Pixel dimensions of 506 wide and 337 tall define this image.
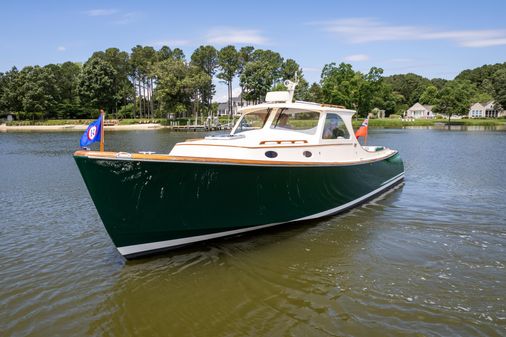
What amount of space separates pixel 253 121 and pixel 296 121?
1.11 meters

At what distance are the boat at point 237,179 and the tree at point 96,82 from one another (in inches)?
3086

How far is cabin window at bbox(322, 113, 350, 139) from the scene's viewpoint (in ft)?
32.7

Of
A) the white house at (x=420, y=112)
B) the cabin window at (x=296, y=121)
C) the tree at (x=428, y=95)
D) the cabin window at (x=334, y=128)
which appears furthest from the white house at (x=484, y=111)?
the cabin window at (x=296, y=121)

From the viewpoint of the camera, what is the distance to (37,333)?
518 centimetres

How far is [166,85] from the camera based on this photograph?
74.4 m

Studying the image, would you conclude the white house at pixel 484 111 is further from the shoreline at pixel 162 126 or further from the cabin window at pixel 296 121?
the cabin window at pixel 296 121

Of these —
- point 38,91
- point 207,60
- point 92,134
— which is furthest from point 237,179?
point 207,60

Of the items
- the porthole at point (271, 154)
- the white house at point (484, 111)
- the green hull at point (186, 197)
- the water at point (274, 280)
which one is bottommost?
the water at point (274, 280)

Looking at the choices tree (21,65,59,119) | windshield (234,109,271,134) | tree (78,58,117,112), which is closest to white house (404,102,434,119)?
tree (78,58,117,112)

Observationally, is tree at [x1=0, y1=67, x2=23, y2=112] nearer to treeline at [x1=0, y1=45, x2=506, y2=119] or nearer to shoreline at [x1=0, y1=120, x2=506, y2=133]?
treeline at [x1=0, y1=45, x2=506, y2=119]

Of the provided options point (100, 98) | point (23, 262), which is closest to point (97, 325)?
point (23, 262)

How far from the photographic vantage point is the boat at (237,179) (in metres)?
6.54

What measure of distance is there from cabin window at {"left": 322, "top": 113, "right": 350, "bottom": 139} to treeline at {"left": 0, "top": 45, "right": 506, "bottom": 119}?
63.9 meters

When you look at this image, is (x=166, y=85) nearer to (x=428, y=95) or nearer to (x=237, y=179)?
(x=237, y=179)
